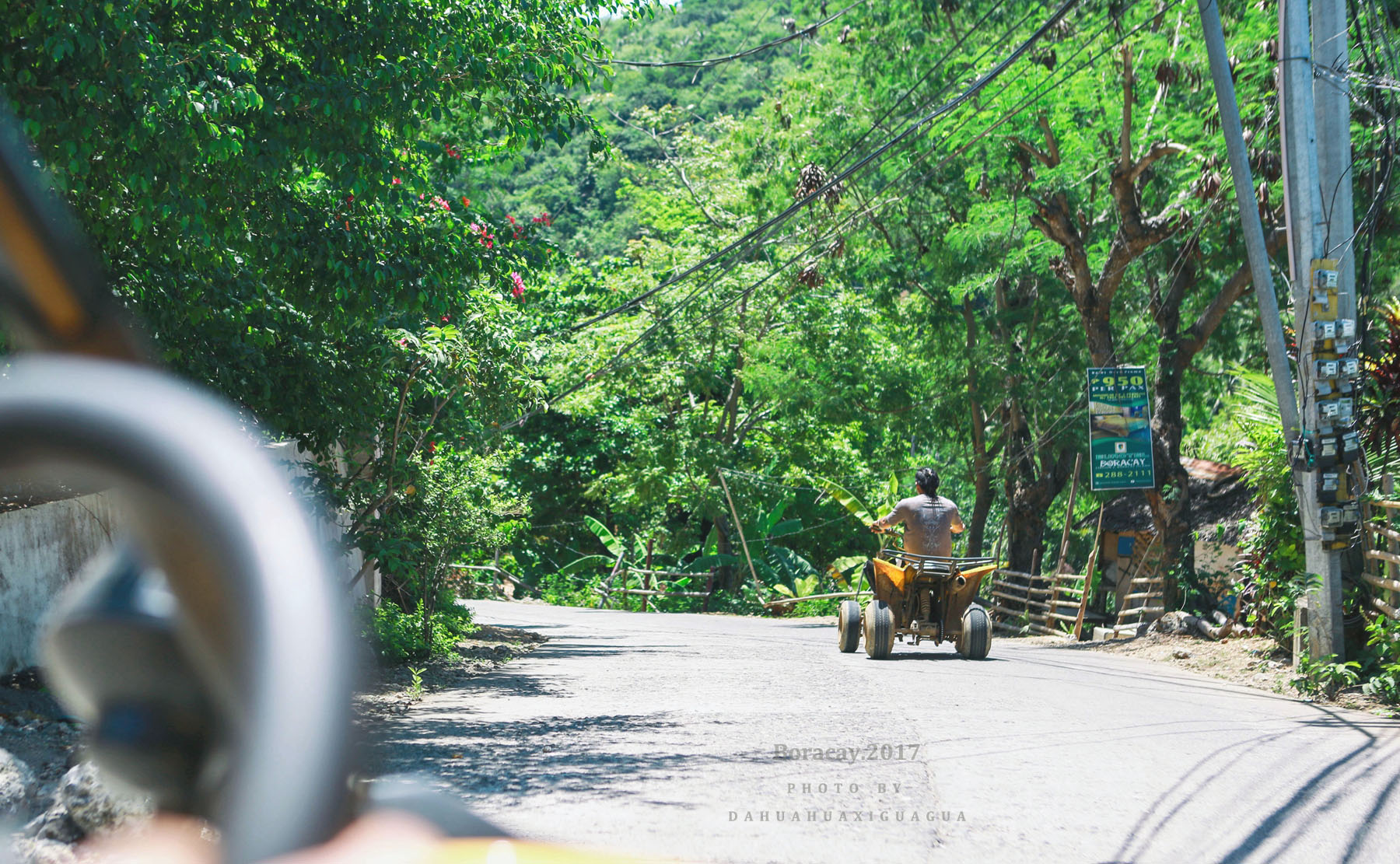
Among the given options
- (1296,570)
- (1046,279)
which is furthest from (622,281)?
(1296,570)

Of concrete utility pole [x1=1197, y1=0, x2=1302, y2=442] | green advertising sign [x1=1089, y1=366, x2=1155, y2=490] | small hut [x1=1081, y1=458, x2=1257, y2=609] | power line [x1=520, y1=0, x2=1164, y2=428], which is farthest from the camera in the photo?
small hut [x1=1081, y1=458, x2=1257, y2=609]

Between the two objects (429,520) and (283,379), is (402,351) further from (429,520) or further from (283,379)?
(429,520)

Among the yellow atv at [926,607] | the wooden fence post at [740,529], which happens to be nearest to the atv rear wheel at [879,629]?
the yellow atv at [926,607]

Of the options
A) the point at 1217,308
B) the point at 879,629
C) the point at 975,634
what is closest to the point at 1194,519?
the point at 1217,308

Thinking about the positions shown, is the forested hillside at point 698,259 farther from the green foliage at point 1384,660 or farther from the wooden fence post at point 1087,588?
the green foliage at point 1384,660

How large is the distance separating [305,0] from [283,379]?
2.96m

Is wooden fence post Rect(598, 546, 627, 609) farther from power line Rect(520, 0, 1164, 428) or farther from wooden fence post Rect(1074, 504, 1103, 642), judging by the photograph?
wooden fence post Rect(1074, 504, 1103, 642)

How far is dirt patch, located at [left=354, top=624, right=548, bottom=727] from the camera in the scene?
9.05 meters

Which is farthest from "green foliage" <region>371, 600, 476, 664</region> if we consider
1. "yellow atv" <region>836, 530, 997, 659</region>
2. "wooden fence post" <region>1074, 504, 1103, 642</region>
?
"wooden fence post" <region>1074, 504, 1103, 642</region>

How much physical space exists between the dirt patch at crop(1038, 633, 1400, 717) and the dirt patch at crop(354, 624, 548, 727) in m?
7.18

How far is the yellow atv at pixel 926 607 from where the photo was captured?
37.7 ft

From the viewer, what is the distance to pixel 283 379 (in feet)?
29.6

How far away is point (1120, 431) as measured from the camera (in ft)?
52.3

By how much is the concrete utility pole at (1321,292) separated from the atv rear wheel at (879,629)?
3.70 m
